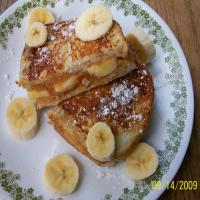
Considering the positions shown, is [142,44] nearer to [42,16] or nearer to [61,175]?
[42,16]

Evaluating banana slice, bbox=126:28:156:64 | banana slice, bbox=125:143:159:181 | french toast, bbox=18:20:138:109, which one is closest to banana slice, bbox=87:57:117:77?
french toast, bbox=18:20:138:109

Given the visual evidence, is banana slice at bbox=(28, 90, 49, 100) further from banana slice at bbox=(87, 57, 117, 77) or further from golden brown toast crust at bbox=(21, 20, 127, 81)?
banana slice at bbox=(87, 57, 117, 77)

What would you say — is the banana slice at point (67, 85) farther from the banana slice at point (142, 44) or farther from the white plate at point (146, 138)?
the banana slice at point (142, 44)

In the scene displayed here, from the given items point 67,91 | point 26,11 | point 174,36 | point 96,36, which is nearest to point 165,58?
point 174,36

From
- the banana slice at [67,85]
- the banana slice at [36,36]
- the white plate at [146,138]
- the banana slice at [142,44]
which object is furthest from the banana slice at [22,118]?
the banana slice at [142,44]

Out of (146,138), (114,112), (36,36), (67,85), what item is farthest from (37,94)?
(146,138)

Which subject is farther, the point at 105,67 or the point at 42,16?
the point at 42,16

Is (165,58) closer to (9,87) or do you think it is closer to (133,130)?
(133,130)
